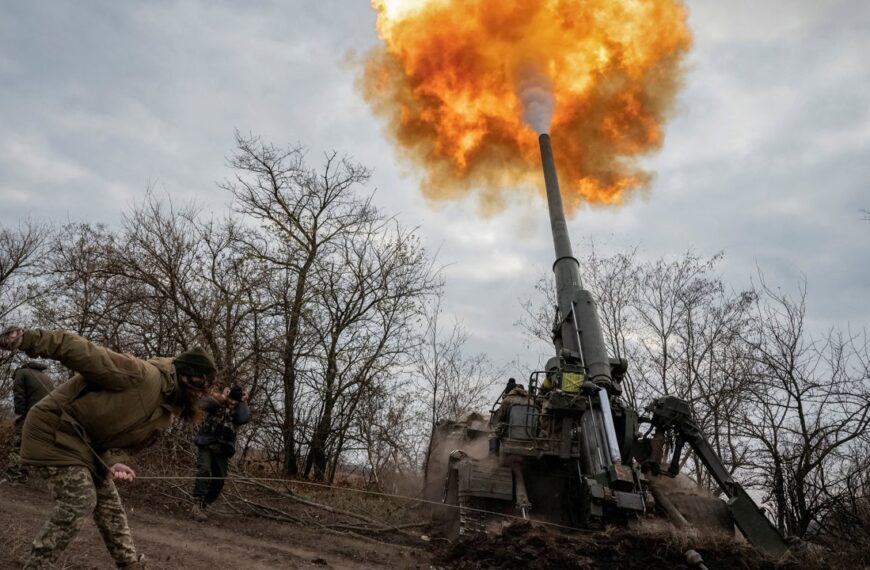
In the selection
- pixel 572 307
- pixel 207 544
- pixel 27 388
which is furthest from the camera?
pixel 572 307

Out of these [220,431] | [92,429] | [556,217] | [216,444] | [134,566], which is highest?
[556,217]

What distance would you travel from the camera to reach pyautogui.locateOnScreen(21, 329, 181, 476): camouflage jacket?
3.93 m

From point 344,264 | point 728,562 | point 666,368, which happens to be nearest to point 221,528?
point 728,562

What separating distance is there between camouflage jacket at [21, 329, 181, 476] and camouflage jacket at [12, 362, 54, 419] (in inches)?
182

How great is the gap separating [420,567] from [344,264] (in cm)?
1068

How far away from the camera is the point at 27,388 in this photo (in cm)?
796

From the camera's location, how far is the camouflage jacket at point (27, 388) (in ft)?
25.9

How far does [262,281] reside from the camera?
50.5 ft

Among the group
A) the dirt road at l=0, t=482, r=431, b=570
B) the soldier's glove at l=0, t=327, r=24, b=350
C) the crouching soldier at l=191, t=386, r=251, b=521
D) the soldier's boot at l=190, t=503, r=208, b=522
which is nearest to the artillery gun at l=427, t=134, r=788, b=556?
the dirt road at l=0, t=482, r=431, b=570

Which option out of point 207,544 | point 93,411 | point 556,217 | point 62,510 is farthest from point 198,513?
point 556,217

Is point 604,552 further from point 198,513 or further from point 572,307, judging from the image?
point 198,513

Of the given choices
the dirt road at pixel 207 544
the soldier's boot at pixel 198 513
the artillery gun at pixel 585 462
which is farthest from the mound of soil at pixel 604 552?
the soldier's boot at pixel 198 513

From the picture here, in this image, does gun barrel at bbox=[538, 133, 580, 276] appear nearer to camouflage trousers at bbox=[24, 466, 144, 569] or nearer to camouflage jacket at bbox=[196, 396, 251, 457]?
camouflage jacket at bbox=[196, 396, 251, 457]

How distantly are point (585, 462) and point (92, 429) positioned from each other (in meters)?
6.64
